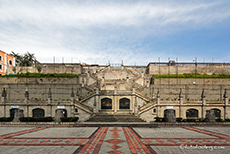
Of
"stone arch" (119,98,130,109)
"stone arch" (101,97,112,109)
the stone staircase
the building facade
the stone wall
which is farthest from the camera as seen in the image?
the stone wall

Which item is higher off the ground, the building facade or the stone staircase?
the building facade

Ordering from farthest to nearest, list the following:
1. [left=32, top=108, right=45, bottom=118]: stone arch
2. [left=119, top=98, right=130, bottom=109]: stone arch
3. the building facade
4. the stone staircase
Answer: [left=119, top=98, right=130, bottom=109]: stone arch, [left=32, top=108, right=45, bottom=118]: stone arch, the building facade, the stone staircase

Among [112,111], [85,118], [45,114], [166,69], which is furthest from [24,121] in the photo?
[166,69]

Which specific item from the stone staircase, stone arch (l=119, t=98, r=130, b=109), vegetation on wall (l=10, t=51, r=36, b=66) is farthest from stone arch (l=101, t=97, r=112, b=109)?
vegetation on wall (l=10, t=51, r=36, b=66)

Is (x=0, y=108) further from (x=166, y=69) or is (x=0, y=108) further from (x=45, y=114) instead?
(x=166, y=69)

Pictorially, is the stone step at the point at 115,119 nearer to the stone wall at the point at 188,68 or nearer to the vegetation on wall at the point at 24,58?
the stone wall at the point at 188,68

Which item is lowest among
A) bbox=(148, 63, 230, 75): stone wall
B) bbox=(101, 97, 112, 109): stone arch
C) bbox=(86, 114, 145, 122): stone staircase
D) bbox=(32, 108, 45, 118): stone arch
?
bbox=(86, 114, 145, 122): stone staircase

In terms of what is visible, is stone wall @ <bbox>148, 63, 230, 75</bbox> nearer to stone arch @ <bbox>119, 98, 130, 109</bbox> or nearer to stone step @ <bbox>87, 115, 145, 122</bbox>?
stone arch @ <bbox>119, 98, 130, 109</bbox>

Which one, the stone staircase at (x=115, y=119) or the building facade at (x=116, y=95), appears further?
the building facade at (x=116, y=95)

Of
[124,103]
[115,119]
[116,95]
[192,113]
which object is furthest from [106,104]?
[192,113]

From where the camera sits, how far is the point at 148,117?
35.8m

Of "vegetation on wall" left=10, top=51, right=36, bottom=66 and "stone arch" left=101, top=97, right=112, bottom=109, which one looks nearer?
"stone arch" left=101, top=97, right=112, bottom=109

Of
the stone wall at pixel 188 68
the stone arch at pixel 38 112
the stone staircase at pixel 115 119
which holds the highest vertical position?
the stone wall at pixel 188 68

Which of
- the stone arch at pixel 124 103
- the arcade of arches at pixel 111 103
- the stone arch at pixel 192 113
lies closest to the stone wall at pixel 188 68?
the stone arch at pixel 124 103
